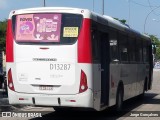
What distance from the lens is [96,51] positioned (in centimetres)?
1201

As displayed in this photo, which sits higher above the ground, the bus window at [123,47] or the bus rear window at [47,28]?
the bus rear window at [47,28]

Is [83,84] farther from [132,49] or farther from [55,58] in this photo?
[132,49]

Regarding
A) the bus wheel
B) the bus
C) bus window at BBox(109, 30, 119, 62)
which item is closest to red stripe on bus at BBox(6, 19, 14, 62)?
the bus

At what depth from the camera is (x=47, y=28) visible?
11.6 meters

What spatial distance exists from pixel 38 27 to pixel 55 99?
6.27 ft

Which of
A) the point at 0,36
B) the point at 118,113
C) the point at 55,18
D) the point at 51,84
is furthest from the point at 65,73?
the point at 0,36

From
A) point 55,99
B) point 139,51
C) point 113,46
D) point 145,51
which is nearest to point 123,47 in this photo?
point 113,46

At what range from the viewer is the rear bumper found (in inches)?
443

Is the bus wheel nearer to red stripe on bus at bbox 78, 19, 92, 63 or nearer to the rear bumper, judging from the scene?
the rear bumper

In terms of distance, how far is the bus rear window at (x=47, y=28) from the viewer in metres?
11.5

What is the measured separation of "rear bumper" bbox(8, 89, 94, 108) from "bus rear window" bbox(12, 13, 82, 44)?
136cm

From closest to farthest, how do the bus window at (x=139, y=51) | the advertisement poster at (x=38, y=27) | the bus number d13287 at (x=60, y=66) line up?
the bus number d13287 at (x=60, y=66), the advertisement poster at (x=38, y=27), the bus window at (x=139, y=51)

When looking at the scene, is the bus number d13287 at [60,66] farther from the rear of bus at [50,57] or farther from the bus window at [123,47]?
the bus window at [123,47]

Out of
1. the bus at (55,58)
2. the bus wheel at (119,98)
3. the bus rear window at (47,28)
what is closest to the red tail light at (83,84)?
the bus at (55,58)
